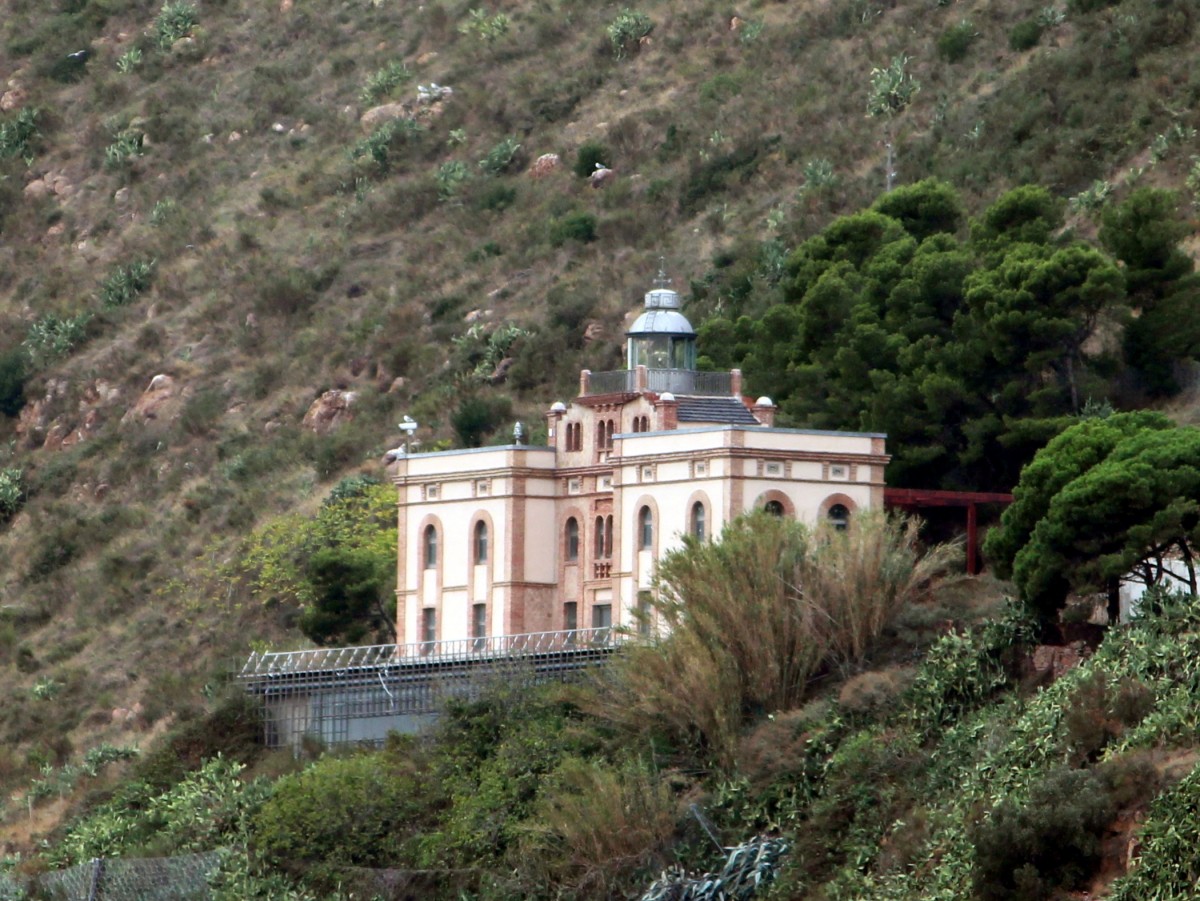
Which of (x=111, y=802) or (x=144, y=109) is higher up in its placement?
(x=144, y=109)

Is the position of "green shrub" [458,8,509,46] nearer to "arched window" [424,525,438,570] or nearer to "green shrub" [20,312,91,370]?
"green shrub" [20,312,91,370]

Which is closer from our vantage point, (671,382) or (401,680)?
(401,680)

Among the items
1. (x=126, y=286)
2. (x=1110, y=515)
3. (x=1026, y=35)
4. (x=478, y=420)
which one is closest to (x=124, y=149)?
(x=126, y=286)

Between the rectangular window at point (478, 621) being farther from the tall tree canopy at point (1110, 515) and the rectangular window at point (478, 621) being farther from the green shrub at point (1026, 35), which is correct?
the green shrub at point (1026, 35)

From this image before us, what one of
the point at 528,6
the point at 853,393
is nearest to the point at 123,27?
the point at 528,6

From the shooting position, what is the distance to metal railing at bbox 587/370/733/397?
60781mm

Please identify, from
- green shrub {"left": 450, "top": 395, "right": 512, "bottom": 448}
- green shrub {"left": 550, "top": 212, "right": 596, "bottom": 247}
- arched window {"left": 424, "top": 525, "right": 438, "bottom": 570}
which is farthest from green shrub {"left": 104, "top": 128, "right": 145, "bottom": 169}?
arched window {"left": 424, "top": 525, "right": 438, "bottom": 570}

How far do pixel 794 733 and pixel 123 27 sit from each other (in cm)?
8145

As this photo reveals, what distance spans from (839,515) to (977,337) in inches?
301

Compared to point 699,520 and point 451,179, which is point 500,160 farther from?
point 699,520

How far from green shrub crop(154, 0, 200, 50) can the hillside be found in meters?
0.20

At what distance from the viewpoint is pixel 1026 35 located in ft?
288

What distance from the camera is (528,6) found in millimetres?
113250

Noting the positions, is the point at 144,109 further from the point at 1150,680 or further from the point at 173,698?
the point at 1150,680
